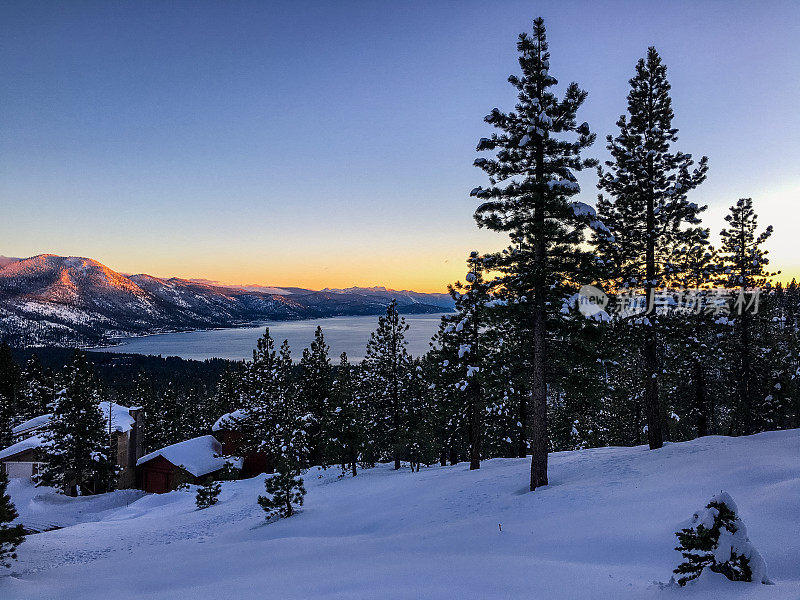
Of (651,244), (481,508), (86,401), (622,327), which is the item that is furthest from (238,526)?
(86,401)

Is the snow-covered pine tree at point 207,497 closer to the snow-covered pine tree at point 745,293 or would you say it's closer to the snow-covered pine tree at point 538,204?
the snow-covered pine tree at point 538,204

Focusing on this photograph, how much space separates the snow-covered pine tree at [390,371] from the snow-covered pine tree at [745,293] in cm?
2135

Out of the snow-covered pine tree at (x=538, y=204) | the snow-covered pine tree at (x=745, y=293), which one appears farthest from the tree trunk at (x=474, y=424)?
the snow-covered pine tree at (x=745, y=293)

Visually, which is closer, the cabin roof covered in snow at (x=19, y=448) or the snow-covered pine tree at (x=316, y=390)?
the snow-covered pine tree at (x=316, y=390)

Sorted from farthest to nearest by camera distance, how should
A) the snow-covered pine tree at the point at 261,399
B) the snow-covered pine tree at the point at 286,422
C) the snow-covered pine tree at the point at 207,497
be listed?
the snow-covered pine tree at the point at 261,399 → the snow-covered pine tree at the point at 286,422 → the snow-covered pine tree at the point at 207,497

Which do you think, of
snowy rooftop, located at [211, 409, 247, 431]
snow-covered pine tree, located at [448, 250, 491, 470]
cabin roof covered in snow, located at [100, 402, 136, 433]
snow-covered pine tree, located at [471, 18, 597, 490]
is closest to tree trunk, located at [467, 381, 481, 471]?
snow-covered pine tree, located at [448, 250, 491, 470]

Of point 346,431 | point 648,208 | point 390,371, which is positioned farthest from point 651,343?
point 346,431

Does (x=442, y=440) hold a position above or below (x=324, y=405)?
below

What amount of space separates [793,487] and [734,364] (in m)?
Result: 19.8

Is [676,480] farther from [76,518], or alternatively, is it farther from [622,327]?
[76,518]

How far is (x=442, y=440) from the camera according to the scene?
4203 centimetres

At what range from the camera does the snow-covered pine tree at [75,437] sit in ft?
121

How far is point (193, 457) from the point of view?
143 ft

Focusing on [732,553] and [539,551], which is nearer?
[732,553]
